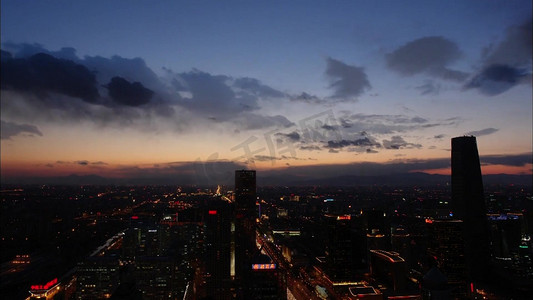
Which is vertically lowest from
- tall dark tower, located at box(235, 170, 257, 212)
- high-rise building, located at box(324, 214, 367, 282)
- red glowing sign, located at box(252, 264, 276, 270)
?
high-rise building, located at box(324, 214, 367, 282)

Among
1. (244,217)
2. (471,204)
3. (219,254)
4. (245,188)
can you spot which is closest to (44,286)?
(219,254)

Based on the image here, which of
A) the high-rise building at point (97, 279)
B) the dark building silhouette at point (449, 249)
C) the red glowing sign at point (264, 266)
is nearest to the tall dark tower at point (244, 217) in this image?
Result: the high-rise building at point (97, 279)

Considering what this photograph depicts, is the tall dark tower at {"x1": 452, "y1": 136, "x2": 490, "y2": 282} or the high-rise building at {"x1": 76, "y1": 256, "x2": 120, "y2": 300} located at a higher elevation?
the tall dark tower at {"x1": 452, "y1": 136, "x2": 490, "y2": 282}

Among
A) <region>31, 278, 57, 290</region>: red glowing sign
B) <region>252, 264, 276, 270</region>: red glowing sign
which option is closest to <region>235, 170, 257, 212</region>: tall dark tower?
<region>31, 278, 57, 290</region>: red glowing sign

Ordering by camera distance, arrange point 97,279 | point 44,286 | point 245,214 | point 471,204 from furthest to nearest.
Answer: point 245,214, point 471,204, point 97,279, point 44,286

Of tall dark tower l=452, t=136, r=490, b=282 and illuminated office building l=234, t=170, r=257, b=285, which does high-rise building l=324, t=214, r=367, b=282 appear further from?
tall dark tower l=452, t=136, r=490, b=282

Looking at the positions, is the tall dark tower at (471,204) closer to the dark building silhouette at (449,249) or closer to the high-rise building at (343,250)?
the dark building silhouette at (449,249)

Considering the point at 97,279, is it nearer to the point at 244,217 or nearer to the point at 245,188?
the point at 244,217

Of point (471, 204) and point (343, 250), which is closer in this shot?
point (471, 204)

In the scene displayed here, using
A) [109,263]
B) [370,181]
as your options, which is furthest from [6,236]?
[370,181]
